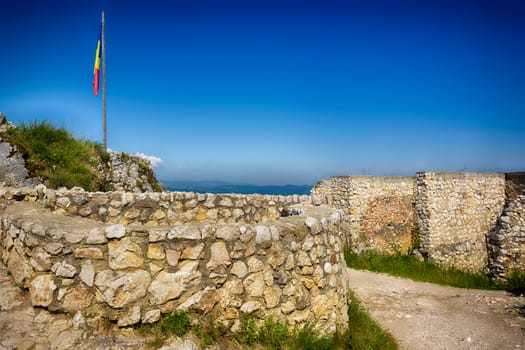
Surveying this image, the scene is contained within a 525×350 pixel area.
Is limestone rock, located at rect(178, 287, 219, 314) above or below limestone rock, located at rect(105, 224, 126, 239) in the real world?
below

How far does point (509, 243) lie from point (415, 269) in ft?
14.3

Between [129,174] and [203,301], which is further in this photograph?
[129,174]

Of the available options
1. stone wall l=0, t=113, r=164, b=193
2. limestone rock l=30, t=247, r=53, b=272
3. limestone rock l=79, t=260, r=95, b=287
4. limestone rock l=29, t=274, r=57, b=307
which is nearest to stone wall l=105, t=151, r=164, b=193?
stone wall l=0, t=113, r=164, b=193

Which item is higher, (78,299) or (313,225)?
(313,225)

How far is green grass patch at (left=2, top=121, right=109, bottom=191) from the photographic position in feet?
30.1

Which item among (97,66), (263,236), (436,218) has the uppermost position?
(97,66)

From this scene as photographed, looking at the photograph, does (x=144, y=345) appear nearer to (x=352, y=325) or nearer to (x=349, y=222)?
(x=352, y=325)

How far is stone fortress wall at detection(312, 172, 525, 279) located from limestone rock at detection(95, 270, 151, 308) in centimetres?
1059

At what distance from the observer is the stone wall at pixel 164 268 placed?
3.55 meters

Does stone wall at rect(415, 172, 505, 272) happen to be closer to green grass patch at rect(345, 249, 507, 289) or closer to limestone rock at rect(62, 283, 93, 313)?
green grass patch at rect(345, 249, 507, 289)

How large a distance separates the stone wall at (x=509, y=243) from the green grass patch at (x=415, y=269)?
0.78 metres

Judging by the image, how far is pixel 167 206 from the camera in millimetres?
8047

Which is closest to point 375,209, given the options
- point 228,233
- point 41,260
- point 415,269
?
point 415,269

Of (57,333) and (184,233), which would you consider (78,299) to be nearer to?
(57,333)
